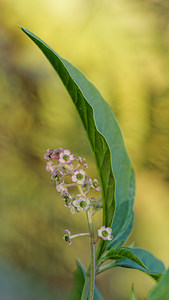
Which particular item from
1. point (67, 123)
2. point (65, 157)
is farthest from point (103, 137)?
point (67, 123)

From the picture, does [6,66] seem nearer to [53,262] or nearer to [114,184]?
[53,262]

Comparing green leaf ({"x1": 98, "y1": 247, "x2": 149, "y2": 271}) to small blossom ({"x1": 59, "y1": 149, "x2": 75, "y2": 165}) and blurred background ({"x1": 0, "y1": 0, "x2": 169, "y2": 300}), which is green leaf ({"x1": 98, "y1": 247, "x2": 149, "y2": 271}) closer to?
small blossom ({"x1": 59, "y1": 149, "x2": 75, "y2": 165})

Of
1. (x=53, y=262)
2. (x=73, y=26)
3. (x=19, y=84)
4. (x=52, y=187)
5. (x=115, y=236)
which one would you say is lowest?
(x=53, y=262)

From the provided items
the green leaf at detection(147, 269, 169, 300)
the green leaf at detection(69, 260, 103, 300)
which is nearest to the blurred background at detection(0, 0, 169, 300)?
the green leaf at detection(69, 260, 103, 300)

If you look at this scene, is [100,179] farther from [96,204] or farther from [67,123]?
[67,123]

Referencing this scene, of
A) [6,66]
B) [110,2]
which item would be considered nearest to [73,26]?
[110,2]

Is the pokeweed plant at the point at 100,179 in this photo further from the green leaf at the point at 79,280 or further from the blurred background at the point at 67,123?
the blurred background at the point at 67,123

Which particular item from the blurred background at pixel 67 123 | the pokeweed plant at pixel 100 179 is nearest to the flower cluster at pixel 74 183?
the pokeweed plant at pixel 100 179
